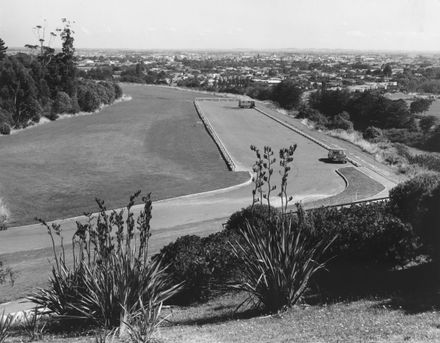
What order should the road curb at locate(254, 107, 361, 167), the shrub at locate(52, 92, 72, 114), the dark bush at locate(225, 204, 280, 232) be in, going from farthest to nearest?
the shrub at locate(52, 92, 72, 114)
the road curb at locate(254, 107, 361, 167)
the dark bush at locate(225, 204, 280, 232)

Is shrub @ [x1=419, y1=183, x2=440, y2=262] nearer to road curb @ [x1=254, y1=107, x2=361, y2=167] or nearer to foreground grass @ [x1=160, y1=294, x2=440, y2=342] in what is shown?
foreground grass @ [x1=160, y1=294, x2=440, y2=342]

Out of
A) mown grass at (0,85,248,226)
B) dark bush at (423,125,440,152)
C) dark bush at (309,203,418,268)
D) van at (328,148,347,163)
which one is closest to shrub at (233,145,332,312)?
dark bush at (309,203,418,268)

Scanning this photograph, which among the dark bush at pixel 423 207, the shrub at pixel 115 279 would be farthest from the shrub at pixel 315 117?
the shrub at pixel 115 279

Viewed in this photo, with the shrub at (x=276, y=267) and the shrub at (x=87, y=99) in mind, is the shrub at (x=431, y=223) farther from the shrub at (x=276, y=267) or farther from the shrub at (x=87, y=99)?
the shrub at (x=87, y=99)

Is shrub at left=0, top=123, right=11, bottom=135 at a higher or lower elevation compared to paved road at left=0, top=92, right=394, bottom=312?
lower

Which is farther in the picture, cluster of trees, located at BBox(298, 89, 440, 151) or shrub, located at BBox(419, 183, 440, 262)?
cluster of trees, located at BBox(298, 89, 440, 151)

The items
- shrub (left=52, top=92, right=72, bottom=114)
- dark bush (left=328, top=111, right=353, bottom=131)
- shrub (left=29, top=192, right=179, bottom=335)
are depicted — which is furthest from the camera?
shrub (left=52, top=92, right=72, bottom=114)

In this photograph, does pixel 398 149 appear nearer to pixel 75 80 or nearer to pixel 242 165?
pixel 242 165
